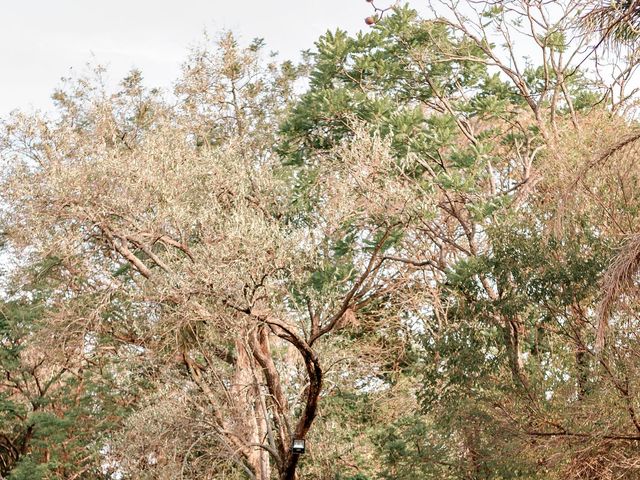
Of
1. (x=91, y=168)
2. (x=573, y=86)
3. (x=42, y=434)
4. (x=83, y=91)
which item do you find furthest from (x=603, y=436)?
(x=83, y=91)

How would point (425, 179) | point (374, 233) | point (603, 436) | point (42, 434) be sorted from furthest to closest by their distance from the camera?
point (42, 434), point (425, 179), point (374, 233), point (603, 436)

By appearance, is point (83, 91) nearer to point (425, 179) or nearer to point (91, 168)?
point (91, 168)

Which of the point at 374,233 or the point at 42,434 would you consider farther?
the point at 42,434

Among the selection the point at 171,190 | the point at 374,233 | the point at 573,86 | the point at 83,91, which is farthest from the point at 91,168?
the point at 573,86

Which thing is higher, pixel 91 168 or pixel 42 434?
pixel 91 168

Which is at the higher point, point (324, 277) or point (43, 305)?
point (43, 305)

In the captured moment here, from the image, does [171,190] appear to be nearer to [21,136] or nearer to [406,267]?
[406,267]

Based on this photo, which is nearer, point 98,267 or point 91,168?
point 91,168

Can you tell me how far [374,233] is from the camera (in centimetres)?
1328

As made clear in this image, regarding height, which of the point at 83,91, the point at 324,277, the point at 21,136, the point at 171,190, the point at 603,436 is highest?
the point at 83,91

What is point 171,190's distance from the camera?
14.9 m

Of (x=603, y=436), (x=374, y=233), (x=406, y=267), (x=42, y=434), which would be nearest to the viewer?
(x=603, y=436)

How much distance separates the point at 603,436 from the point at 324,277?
4.48 m

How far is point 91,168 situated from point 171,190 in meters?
1.39
